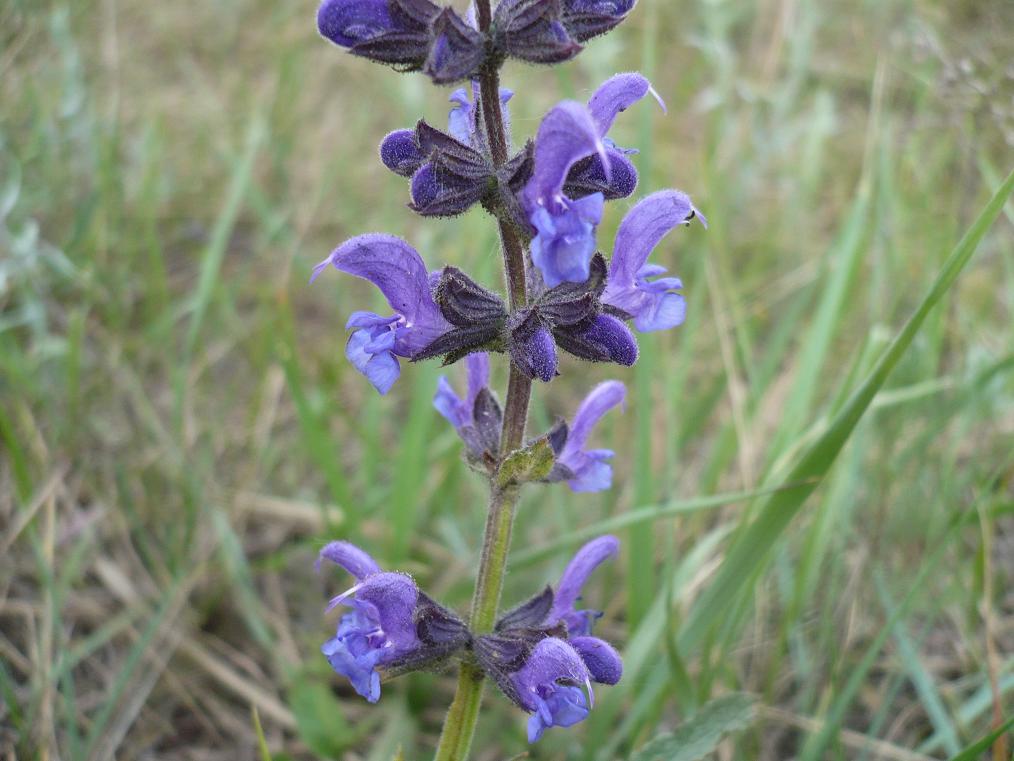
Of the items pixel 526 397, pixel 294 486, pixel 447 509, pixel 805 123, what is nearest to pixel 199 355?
pixel 294 486

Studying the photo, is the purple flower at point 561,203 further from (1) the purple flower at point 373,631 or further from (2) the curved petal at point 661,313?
(1) the purple flower at point 373,631

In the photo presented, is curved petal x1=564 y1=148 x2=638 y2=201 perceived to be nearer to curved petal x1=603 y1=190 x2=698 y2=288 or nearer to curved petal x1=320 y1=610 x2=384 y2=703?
curved petal x1=603 y1=190 x2=698 y2=288

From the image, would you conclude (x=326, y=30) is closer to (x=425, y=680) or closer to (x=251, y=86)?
(x=425, y=680)

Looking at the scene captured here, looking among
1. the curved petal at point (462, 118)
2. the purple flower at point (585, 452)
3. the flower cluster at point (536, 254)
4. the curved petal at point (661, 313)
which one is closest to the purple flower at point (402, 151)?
the flower cluster at point (536, 254)

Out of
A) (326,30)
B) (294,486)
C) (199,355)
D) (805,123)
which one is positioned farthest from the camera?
(805,123)

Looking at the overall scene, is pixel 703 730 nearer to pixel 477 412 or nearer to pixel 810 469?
pixel 810 469

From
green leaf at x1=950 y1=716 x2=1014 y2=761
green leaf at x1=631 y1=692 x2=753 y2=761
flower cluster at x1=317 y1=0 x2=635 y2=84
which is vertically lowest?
green leaf at x1=631 y1=692 x2=753 y2=761

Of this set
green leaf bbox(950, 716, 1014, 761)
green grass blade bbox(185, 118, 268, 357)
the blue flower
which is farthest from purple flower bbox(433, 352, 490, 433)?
green grass blade bbox(185, 118, 268, 357)
